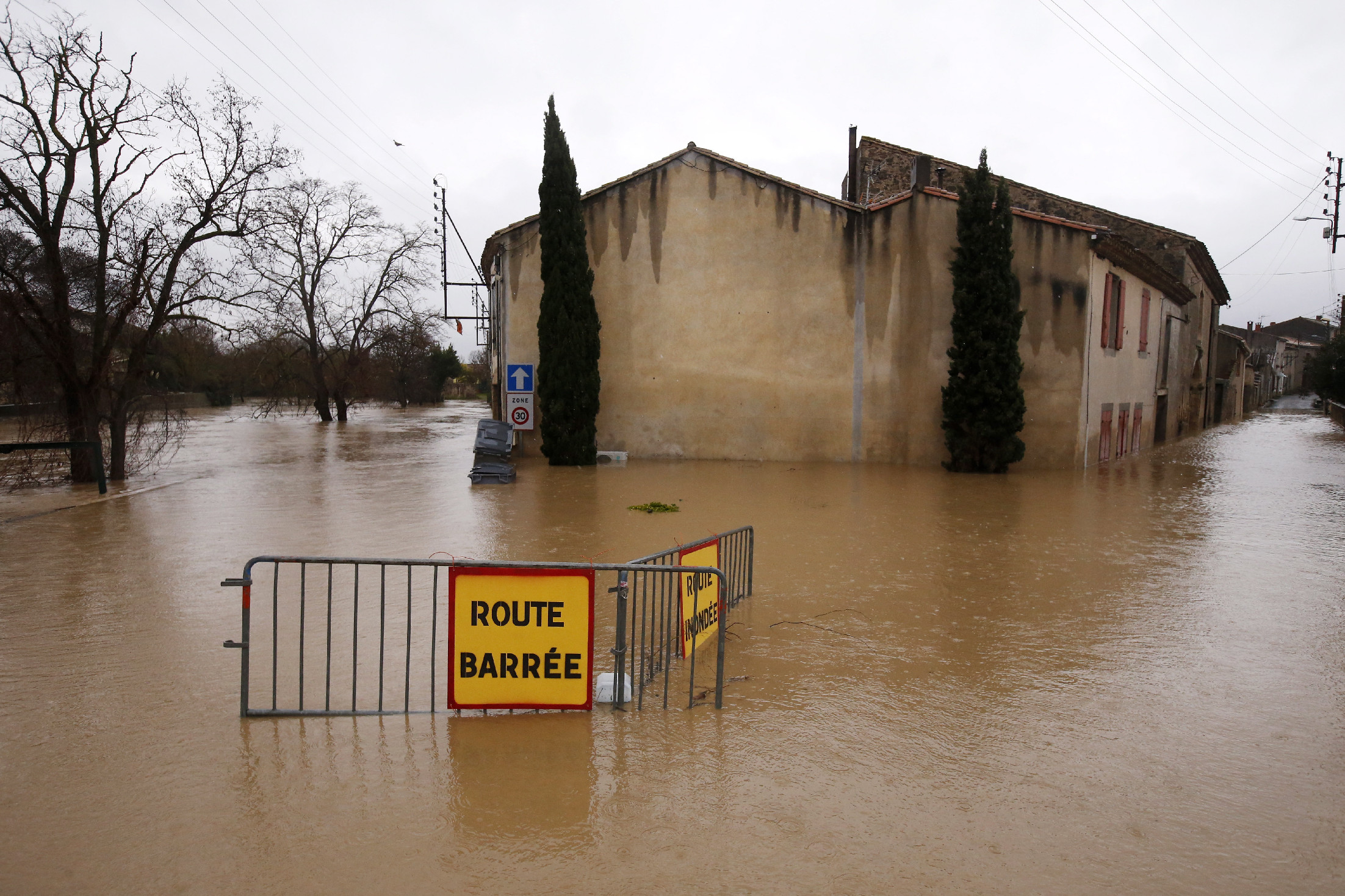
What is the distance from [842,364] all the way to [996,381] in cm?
348

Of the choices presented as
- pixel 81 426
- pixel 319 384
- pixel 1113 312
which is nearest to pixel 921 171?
pixel 1113 312

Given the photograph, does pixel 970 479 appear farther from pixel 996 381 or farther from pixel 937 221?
pixel 937 221

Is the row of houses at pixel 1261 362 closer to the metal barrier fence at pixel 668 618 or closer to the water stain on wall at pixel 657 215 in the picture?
the water stain on wall at pixel 657 215

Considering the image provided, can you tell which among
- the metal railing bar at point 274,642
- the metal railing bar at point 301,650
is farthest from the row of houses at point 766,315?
the metal railing bar at point 301,650

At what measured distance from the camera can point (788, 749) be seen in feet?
14.7

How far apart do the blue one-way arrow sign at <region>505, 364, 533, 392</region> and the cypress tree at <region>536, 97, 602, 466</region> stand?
491 mm

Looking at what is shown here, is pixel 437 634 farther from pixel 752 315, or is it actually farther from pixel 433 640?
pixel 752 315

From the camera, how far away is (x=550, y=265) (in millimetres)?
18656

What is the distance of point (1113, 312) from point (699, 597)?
690 inches

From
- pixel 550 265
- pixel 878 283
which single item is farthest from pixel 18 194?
pixel 878 283

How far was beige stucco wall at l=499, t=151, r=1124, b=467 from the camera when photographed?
1895cm

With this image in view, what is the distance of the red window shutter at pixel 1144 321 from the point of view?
72.4ft

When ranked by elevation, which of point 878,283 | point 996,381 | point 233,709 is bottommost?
point 233,709

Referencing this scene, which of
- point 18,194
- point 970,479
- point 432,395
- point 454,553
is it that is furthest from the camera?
point 432,395
